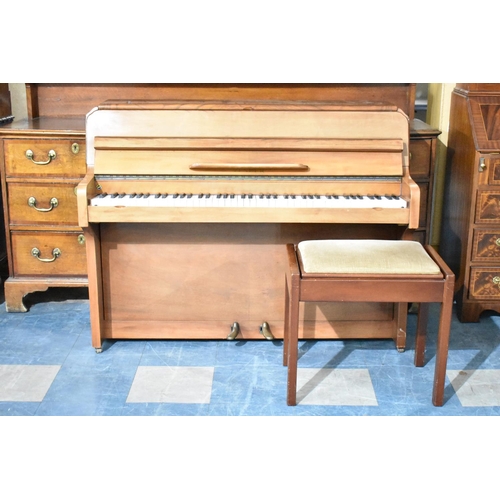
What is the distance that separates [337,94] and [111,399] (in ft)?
6.46

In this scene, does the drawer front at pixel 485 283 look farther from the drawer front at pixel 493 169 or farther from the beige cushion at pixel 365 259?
the beige cushion at pixel 365 259

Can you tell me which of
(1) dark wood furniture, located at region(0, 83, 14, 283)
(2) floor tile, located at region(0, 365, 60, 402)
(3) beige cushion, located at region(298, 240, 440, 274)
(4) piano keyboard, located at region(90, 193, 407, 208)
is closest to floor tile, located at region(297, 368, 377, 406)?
(3) beige cushion, located at region(298, 240, 440, 274)

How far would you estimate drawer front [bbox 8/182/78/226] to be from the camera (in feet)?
11.8

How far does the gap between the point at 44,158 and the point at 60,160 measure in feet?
0.26

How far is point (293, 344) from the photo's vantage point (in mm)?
2754

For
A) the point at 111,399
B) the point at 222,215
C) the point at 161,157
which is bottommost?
the point at 111,399

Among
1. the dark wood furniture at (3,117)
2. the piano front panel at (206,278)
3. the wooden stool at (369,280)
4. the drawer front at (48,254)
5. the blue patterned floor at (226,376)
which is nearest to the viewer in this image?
the wooden stool at (369,280)

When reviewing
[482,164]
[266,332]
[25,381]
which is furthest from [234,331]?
[482,164]

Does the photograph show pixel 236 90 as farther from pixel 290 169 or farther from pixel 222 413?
pixel 222 413

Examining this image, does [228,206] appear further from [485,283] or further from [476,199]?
[485,283]

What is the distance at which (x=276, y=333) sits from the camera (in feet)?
11.1

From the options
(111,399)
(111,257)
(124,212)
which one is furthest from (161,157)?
(111,399)

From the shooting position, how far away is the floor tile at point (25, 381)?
292cm

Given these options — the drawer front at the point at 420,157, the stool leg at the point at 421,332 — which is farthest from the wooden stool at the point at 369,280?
the drawer front at the point at 420,157
